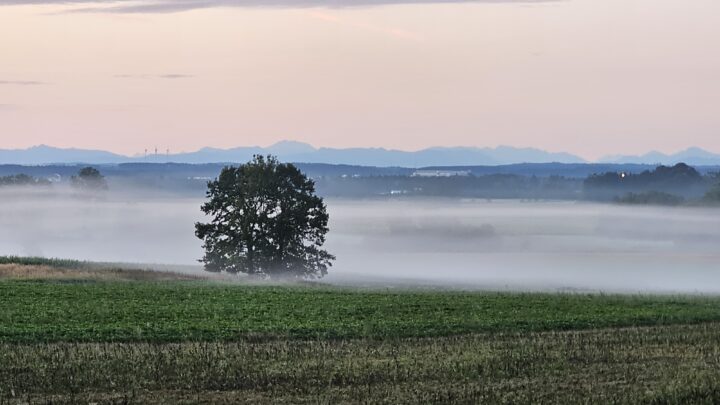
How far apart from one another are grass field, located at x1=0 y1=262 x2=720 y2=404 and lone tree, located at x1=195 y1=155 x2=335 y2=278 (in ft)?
107

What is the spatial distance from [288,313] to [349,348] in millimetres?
10405

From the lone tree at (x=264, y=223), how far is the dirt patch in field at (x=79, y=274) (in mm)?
10746

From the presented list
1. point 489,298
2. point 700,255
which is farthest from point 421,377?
point 700,255

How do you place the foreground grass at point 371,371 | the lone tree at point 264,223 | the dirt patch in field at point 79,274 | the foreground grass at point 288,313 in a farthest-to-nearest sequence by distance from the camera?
the lone tree at point 264,223, the dirt patch in field at point 79,274, the foreground grass at point 288,313, the foreground grass at point 371,371

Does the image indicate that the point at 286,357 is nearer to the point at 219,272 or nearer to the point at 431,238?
the point at 219,272

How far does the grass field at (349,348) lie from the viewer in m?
23.4

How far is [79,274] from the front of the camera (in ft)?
211

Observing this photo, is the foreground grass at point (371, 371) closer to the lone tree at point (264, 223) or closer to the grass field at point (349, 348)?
the grass field at point (349, 348)

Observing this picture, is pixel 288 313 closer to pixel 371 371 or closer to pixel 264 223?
pixel 371 371

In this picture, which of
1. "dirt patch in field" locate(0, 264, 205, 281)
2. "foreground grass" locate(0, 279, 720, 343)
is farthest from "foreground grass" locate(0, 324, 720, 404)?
"dirt patch in field" locate(0, 264, 205, 281)

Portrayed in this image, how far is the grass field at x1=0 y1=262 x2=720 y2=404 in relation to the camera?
23.4 metres

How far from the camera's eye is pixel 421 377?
2536 centimetres

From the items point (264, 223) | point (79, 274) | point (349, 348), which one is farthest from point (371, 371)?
point (264, 223)

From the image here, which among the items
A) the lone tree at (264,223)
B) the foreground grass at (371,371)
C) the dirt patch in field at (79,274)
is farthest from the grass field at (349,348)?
the lone tree at (264,223)
